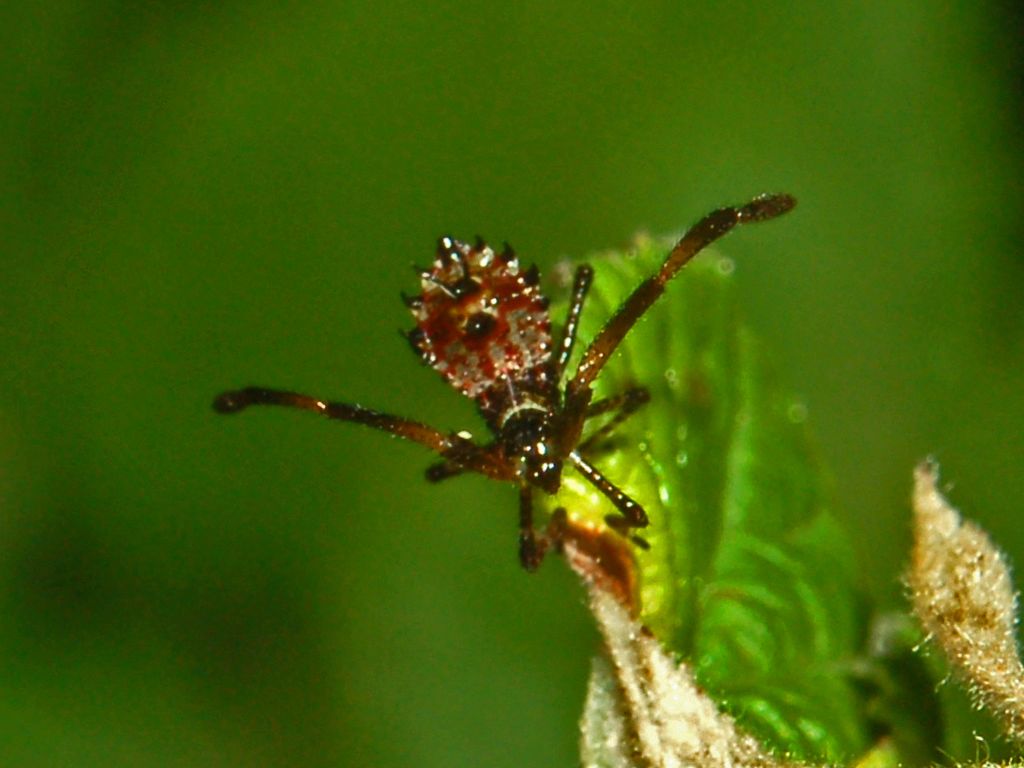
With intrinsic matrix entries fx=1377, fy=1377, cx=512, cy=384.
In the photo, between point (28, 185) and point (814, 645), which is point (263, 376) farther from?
point (814, 645)

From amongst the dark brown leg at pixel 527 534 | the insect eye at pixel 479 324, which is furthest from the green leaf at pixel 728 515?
the insect eye at pixel 479 324

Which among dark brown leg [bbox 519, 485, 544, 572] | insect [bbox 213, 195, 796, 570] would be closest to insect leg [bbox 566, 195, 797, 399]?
insect [bbox 213, 195, 796, 570]

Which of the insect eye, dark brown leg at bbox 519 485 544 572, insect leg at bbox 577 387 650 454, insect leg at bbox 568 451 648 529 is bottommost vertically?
insect leg at bbox 568 451 648 529

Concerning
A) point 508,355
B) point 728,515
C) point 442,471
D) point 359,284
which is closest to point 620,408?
point 728,515

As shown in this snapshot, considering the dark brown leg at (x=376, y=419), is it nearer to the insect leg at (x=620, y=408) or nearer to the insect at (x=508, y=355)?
the insect at (x=508, y=355)

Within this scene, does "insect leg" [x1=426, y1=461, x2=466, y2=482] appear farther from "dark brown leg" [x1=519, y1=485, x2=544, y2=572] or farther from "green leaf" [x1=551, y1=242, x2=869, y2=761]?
A: "green leaf" [x1=551, y1=242, x2=869, y2=761]

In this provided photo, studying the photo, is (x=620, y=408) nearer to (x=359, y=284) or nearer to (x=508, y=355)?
(x=508, y=355)
